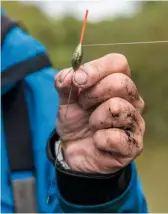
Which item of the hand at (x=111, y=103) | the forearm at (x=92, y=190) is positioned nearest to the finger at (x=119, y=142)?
the hand at (x=111, y=103)

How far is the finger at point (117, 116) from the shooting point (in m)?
0.62

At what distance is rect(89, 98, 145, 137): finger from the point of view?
2.04ft

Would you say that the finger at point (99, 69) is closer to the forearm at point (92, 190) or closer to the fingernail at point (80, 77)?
the fingernail at point (80, 77)

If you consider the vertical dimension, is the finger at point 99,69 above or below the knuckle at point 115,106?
above

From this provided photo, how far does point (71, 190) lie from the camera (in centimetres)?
82

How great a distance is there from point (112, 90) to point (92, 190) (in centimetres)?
26

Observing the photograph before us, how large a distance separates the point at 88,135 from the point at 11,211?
0.27 metres

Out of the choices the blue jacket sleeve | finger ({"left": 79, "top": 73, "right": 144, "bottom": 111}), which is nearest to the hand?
finger ({"left": 79, "top": 73, "right": 144, "bottom": 111})

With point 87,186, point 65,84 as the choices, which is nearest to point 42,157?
point 87,186

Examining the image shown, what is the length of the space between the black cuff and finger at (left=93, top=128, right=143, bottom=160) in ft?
0.42

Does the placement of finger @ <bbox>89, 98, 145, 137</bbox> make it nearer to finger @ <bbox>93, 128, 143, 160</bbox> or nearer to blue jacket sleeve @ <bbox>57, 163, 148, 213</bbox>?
finger @ <bbox>93, 128, 143, 160</bbox>

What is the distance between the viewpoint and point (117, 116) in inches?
24.7

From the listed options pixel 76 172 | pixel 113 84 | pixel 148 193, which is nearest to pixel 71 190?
pixel 76 172

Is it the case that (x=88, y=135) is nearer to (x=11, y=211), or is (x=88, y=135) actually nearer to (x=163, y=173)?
(x=163, y=173)
